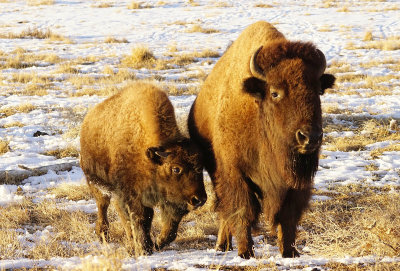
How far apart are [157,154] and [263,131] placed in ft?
4.38

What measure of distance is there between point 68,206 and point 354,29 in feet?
80.1

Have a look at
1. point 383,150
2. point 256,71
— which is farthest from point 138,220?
point 383,150

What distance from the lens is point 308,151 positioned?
439 cm

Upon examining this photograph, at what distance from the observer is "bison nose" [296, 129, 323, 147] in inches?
164

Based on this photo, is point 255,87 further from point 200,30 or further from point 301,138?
point 200,30

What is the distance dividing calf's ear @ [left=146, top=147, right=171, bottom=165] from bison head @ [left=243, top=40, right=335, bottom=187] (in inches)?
50.8

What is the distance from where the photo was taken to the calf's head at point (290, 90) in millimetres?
4266

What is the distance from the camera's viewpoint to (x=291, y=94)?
4379 mm

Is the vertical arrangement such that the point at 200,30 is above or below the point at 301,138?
below

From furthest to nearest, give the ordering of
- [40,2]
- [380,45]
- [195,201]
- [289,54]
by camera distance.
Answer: [40,2] < [380,45] < [195,201] < [289,54]

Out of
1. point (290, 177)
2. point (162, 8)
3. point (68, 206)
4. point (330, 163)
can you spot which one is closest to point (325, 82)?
point (290, 177)

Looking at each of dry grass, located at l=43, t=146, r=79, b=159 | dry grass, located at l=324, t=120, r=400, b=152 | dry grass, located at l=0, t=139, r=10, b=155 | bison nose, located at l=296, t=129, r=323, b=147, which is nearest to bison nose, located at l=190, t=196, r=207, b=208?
bison nose, located at l=296, t=129, r=323, b=147

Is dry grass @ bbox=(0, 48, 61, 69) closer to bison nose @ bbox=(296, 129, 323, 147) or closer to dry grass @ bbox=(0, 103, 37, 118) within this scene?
dry grass @ bbox=(0, 103, 37, 118)

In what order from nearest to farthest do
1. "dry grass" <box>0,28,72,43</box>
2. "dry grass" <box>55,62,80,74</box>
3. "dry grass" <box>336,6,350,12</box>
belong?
"dry grass" <box>55,62,80,74</box> → "dry grass" <box>0,28,72,43</box> → "dry grass" <box>336,6,350,12</box>
